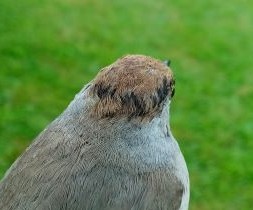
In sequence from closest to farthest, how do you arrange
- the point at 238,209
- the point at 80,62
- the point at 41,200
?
the point at 41,200 → the point at 238,209 → the point at 80,62

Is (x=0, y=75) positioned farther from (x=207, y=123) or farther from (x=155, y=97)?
(x=155, y=97)

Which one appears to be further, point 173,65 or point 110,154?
point 173,65

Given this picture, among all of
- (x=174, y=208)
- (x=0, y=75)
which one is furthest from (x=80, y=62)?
(x=174, y=208)

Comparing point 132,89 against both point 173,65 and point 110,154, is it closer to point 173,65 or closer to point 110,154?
point 110,154

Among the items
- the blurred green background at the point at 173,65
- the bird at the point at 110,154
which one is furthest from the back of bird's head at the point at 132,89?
the blurred green background at the point at 173,65

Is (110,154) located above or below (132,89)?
below

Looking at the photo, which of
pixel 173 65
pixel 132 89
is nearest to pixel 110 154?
pixel 132 89
